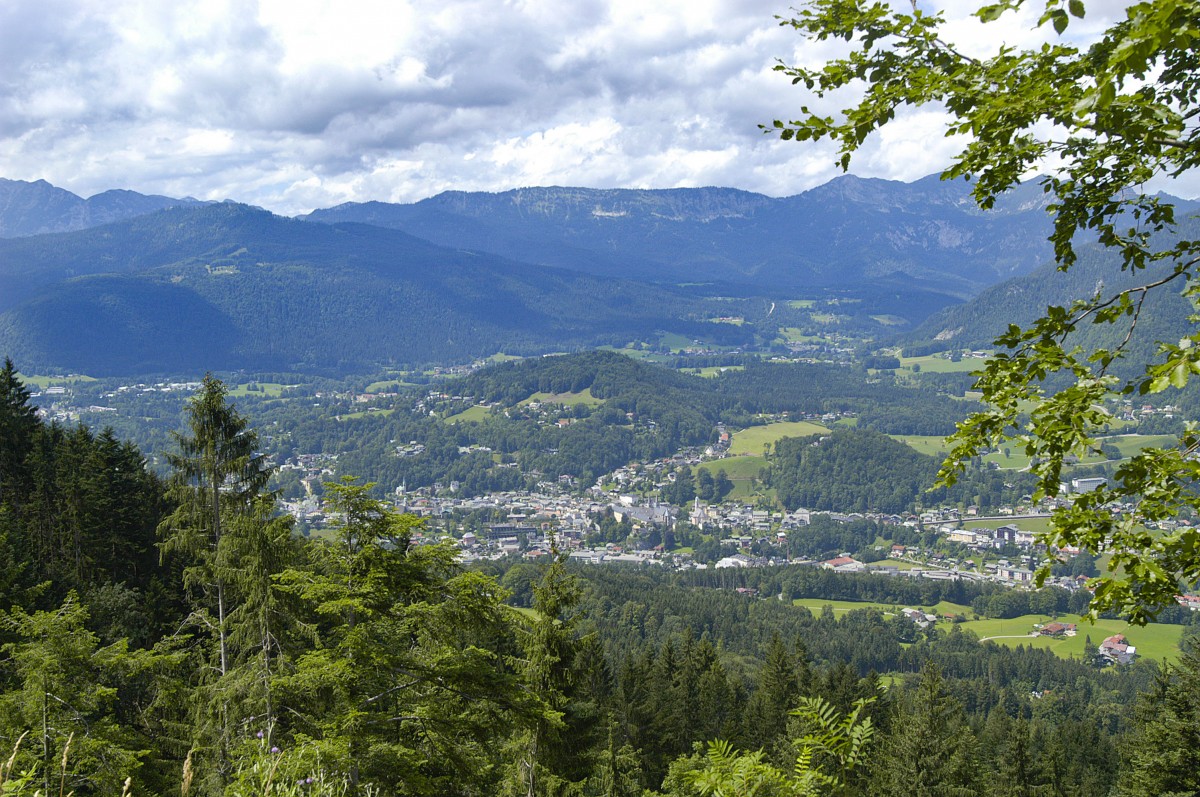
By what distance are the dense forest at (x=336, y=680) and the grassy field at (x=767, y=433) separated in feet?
425

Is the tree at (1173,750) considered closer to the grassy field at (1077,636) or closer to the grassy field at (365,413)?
Answer: the grassy field at (1077,636)

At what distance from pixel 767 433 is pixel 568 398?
50479mm

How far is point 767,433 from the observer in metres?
169

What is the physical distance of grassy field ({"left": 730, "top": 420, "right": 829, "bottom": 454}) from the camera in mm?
162250

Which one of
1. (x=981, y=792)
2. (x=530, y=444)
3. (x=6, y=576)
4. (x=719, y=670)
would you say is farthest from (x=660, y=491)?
(x=6, y=576)

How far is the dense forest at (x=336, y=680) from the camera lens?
927 centimetres

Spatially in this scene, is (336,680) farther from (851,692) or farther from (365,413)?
(365,413)

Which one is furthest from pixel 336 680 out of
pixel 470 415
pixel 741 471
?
pixel 470 415

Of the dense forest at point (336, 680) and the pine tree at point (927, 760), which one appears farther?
the pine tree at point (927, 760)

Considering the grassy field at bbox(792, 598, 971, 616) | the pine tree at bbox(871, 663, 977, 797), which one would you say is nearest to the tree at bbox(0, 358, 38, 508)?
the pine tree at bbox(871, 663, 977, 797)

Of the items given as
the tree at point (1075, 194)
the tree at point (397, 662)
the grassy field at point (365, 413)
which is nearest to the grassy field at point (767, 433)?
the grassy field at point (365, 413)

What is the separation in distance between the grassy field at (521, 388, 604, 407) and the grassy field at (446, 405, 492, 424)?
1001cm

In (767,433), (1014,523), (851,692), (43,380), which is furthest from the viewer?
(43,380)

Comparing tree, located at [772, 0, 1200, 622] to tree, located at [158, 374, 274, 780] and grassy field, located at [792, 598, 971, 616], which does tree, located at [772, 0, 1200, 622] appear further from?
grassy field, located at [792, 598, 971, 616]
